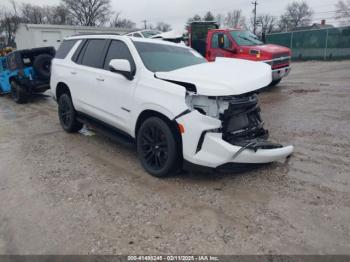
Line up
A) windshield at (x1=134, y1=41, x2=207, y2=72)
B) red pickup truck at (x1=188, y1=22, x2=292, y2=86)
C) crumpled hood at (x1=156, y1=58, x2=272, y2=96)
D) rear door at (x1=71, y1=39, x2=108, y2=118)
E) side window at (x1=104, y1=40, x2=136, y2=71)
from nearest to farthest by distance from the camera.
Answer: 1. crumpled hood at (x1=156, y1=58, x2=272, y2=96)
2. windshield at (x1=134, y1=41, x2=207, y2=72)
3. side window at (x1=104, y1=40, x2=136, y2=71)
4. rear door at (x1=71, y1=39, x2=108, y2=118)
5. red pickup truck at (x1=188, y1=22, x2=292, y2=86)

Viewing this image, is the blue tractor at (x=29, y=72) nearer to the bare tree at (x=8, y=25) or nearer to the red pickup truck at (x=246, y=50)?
the red pickup truck at (x=246, y=50)

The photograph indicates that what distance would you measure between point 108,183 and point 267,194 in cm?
207

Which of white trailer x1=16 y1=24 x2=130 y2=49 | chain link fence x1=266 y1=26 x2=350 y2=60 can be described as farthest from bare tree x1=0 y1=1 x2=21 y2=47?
chain link fence x1=266 y1=26 x2=350 y2=60

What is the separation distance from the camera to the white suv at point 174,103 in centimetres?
347

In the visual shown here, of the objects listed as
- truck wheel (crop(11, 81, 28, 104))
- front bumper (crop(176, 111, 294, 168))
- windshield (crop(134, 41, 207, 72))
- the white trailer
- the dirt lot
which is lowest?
the dirt lot

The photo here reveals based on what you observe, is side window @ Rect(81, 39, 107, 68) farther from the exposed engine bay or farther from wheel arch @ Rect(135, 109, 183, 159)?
the exposed engine bay

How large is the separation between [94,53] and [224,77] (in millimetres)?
2699

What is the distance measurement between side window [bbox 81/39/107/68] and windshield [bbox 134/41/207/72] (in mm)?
846

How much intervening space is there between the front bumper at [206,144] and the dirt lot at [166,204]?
44 centimetres

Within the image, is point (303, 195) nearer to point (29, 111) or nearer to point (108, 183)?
point (108, 183)

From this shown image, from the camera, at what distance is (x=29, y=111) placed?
905cm

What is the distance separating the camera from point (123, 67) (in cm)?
404

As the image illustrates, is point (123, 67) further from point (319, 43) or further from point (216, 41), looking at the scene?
point (319, 43)

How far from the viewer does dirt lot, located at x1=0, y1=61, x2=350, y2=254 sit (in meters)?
2.74
